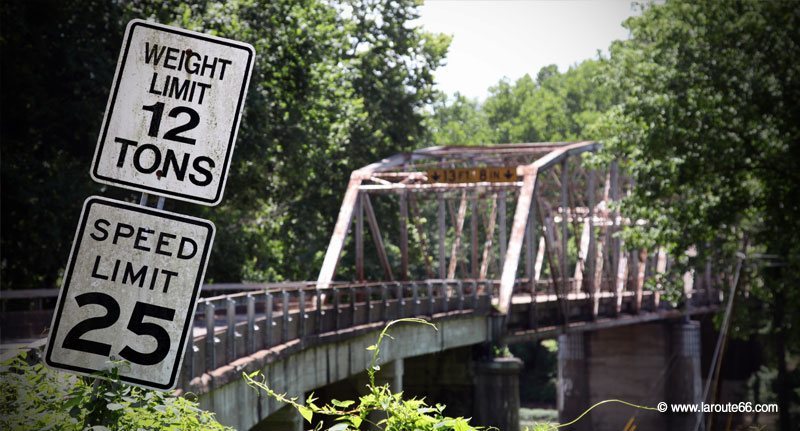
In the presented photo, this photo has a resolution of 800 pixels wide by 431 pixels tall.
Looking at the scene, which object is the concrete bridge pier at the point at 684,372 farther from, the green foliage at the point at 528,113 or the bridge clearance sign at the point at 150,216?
the bridge clearance sign at the point at 150,216

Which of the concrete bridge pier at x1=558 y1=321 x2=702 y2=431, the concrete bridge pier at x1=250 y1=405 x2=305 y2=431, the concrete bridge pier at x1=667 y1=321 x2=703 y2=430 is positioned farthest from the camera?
the concrete bridge pier at x1=558 y1=321 x2=702 y2=431

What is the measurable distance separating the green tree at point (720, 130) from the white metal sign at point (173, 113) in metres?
27.0

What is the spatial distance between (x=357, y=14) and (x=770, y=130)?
2753 centimetres

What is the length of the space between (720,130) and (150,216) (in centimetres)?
2813

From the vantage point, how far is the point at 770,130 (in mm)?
31203

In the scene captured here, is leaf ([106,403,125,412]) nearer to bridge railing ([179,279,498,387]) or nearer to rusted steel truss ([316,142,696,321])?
bridge railing ([179,279,498,387])

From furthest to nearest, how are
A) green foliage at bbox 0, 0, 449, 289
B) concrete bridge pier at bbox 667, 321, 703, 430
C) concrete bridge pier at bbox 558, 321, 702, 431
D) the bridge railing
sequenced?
1. concrete bridge pier at bbox 558, 321, 702, 431
2. concrete bridge pier at bbox 667, 321, 703, 430
3. green foliage at bbox 0, 0, 449, 289
4. the bridge railing

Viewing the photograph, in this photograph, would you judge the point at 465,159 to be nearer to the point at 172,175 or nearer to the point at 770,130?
the point at 770,130

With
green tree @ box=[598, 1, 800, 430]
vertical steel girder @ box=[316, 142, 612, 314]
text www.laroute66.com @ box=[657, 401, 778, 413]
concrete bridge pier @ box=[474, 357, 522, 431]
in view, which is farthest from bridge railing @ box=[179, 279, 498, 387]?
text www.laroute66.com @ box=[657, 401, 778, 413]

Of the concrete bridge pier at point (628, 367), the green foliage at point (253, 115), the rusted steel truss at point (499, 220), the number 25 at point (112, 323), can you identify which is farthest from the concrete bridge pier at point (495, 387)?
the number 25 at point (112, 323)

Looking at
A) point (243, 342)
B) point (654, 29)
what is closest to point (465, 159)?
point (654, 29)

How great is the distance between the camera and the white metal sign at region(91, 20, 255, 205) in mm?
5395

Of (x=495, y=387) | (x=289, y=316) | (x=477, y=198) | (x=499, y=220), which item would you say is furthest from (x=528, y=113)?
(x=289, y=316)

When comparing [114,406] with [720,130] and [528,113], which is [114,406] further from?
[528,113]
